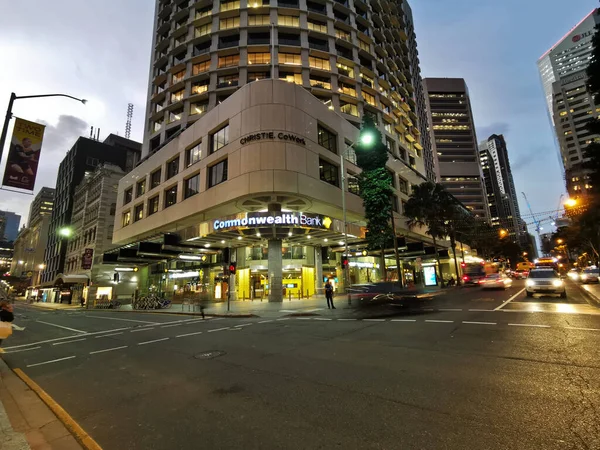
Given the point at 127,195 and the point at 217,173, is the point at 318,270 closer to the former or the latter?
the point at 217,173

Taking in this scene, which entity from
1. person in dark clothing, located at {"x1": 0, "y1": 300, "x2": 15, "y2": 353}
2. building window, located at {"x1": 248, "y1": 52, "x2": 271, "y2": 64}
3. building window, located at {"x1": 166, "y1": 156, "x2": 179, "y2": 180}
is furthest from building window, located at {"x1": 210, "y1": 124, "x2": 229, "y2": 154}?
person in dark clothing, located at {"x1": 0, "y1": 300, "x2": 15, "y2": 353}

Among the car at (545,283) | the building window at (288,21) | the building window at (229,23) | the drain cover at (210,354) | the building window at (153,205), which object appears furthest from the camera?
the building window at (229,23)

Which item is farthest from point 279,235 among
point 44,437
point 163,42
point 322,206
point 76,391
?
point 163,42

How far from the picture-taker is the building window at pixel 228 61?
44375 mm

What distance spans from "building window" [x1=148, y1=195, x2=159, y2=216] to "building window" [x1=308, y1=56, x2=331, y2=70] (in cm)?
3045

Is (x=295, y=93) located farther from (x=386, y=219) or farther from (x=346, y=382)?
(x=346, y=382)

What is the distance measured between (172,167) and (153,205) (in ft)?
19.9

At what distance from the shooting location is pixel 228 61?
4488cm

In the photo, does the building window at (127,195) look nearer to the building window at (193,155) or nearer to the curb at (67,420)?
the building window at (193,155)

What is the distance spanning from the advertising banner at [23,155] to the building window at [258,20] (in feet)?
148

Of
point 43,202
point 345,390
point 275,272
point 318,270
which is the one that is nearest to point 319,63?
point 318,270

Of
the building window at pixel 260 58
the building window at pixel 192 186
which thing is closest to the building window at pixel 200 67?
the building window at pixel 260 58

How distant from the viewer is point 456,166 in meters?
135

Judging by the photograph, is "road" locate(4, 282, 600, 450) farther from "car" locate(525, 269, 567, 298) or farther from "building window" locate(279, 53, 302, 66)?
"building window" locate(279, 53, 302, 66)
